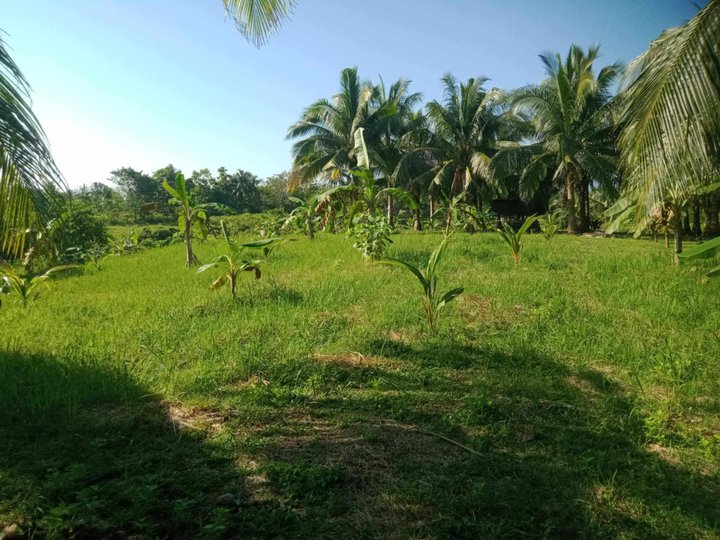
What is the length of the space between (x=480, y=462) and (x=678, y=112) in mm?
3320

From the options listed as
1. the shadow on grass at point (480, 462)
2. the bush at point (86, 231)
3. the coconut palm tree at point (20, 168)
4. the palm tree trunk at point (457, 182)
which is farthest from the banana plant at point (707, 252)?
the palm tree trunk at point (457, 182)

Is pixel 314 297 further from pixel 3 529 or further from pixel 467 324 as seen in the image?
pixel 3 529

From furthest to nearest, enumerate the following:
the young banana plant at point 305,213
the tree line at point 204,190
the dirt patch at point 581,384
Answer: the tree line at point 204,190
the young banana plant at point 305,213
the dirt patch at point 581,384

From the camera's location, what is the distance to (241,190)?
40062 millimetres

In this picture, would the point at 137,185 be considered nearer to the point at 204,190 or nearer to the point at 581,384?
the point at 204,190

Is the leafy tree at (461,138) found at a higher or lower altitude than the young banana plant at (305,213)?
higher

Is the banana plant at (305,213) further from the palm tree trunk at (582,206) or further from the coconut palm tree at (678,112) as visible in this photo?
the palm tree trunk at (582,206)

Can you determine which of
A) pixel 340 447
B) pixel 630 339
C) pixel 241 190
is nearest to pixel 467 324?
pixel 630 339

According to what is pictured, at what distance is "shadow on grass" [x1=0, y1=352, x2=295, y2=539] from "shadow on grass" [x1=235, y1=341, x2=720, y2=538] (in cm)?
28

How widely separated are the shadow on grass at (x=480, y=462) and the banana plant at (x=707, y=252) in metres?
1.05

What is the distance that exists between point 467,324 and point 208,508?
3.13 m

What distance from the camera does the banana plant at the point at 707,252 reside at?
325 centimetres

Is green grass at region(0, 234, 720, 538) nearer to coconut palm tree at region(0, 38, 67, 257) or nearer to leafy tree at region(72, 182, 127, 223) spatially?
coconut palm tree at region(0, 38, 67, 257)

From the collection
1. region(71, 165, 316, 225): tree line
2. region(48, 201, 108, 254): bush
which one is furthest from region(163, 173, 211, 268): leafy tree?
region(71, 165, 316, 225): tree line
